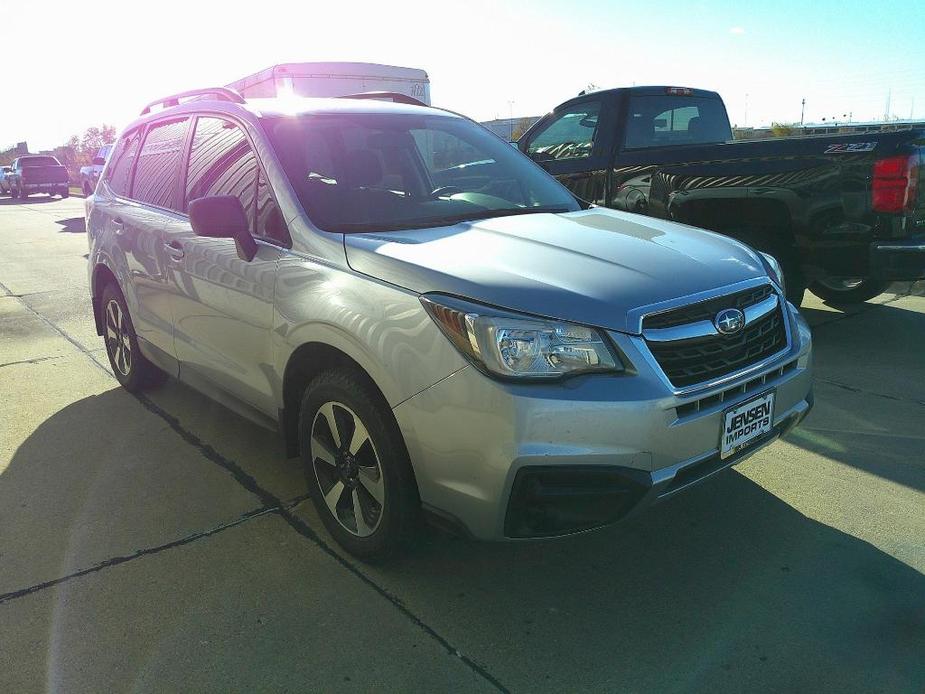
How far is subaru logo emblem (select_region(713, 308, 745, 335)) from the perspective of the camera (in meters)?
2.58

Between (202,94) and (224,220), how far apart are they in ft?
5.07

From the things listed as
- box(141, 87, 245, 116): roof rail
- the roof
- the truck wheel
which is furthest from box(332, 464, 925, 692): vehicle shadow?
the truck wheel

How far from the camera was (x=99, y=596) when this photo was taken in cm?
278

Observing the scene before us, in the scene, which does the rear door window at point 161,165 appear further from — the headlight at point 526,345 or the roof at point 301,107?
the headlight at point 526,345

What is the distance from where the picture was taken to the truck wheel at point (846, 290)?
6547 millimetres

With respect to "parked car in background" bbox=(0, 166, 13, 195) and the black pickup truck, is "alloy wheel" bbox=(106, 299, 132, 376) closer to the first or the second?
the black pickup truck

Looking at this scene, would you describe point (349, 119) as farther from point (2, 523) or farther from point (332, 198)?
point (2, 523)

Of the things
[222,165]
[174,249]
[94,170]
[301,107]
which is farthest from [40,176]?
[301,107]

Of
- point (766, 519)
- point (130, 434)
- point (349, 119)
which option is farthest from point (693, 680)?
point (130, 434)

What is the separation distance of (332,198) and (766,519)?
7.49 ft

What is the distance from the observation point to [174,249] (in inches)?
154

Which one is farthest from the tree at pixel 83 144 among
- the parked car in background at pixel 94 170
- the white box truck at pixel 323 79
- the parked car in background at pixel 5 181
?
the white box truck at pixel 323 79

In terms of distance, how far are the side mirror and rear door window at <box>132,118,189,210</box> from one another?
1.01 metres

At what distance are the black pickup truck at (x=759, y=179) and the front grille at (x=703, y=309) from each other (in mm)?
2842
